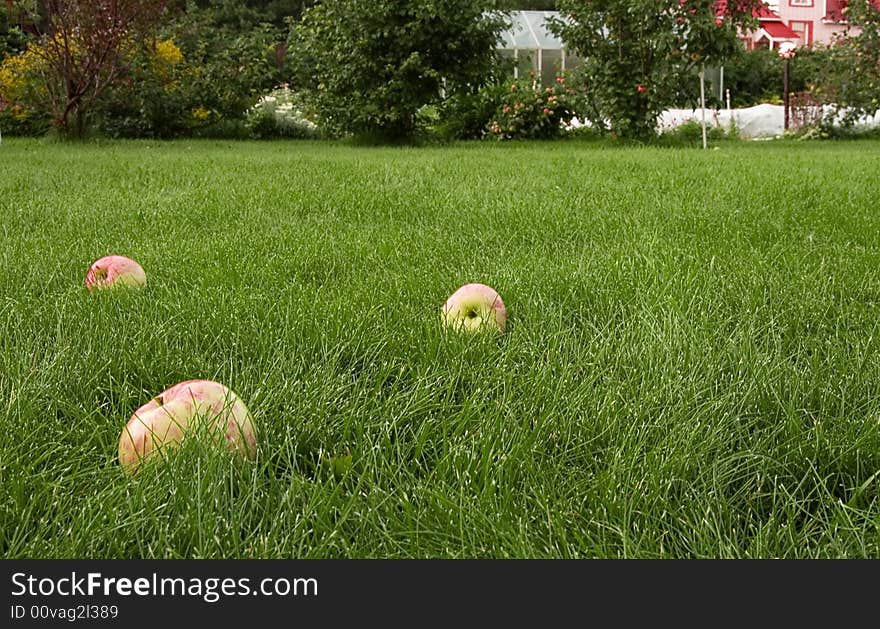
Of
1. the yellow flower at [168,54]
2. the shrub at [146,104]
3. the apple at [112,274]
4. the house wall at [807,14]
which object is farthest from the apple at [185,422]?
the house wall at [807,14]

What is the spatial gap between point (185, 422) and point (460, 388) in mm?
601

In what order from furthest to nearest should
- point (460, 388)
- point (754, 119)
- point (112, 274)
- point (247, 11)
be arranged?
point (247, 11), point (754, 119), point (112, 274), point (460, 388)

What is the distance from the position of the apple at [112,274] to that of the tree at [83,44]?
10.0 m

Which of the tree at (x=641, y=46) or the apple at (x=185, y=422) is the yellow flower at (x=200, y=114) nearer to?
the tree at (x=641, y=46)

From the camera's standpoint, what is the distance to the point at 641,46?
1257 centimetres

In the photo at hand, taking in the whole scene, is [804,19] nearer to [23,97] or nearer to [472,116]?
[472,116]

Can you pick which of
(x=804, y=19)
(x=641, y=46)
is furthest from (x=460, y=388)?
(x=804, y=19)

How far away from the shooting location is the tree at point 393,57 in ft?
40.8

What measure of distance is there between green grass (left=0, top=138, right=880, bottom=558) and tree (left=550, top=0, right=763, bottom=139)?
900 cm

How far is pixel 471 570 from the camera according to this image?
1.04 metres

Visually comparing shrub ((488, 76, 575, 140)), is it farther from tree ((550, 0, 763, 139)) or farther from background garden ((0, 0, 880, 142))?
tree ((550, 0, 763, 139))

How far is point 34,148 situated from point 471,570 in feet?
34.2

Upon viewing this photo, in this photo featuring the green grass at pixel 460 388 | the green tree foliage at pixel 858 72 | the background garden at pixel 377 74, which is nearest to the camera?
the green grass at pixel 460 388

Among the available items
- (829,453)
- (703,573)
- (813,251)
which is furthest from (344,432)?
(813,251)
